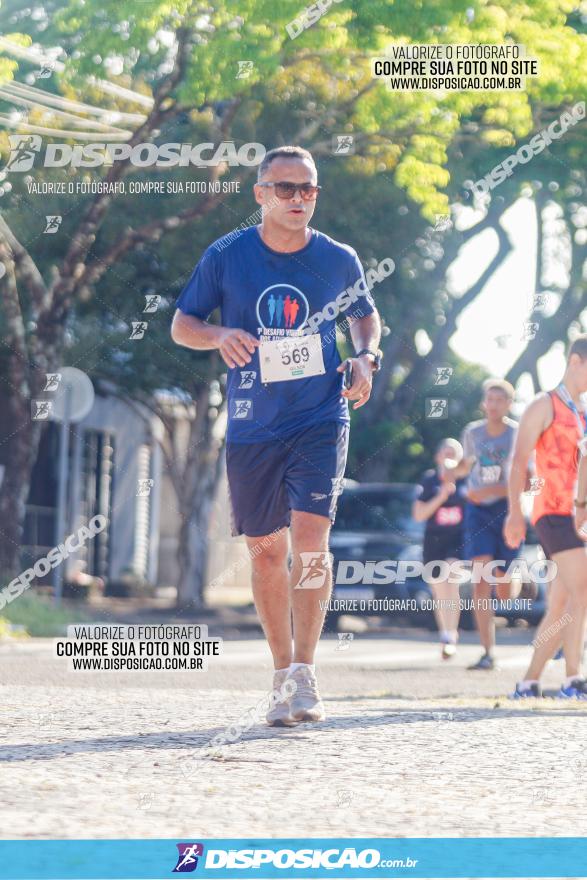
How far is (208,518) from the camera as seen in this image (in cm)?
2311

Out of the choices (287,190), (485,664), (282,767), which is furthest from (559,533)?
(282,767)

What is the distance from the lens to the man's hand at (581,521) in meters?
7.95

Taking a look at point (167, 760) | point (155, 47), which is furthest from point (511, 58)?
point (167, 760)

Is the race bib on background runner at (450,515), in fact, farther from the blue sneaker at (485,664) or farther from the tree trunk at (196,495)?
the tree trunk at (196,495)

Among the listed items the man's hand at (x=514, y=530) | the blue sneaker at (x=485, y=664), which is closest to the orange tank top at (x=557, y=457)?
the man's hand at (x=514, y=530)

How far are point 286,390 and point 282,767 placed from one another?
5.64ft

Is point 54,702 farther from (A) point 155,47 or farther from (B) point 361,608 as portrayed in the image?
(B) point 361,608

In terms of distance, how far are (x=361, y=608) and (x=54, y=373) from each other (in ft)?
19.4

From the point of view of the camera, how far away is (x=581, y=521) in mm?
7973

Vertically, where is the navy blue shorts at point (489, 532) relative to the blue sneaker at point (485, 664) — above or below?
above

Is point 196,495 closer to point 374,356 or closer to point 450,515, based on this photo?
point 450,515

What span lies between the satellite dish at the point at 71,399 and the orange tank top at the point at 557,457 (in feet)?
24.3

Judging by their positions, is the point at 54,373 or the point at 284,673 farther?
the point at 54,373

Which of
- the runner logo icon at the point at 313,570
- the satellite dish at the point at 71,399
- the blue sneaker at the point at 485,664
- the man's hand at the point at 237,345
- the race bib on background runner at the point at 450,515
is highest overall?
the satellite dish at the point at 71,399
